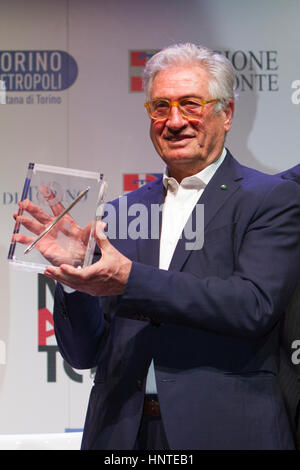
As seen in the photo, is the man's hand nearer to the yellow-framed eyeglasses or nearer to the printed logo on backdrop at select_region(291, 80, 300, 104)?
the yellow-framed eyeglasses

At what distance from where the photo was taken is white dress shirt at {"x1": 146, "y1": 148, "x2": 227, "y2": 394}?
5.05 ft

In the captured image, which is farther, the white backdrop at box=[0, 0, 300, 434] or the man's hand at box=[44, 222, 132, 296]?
the white backdrop at box=[0, 0, 300, 434]

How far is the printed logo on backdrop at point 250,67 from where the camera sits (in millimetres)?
2789

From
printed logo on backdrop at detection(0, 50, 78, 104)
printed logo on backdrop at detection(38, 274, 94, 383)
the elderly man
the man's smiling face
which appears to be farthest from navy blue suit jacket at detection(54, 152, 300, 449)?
printed logo on backdrop at detection(0, 50, 78, 104)

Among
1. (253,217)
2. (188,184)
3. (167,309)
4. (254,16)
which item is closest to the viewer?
(167,309)

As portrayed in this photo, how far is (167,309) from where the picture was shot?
1302mm

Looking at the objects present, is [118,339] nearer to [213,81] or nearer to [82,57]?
[213,81]

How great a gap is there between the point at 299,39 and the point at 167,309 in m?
1.99

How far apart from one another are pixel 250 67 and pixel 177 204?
146 cm

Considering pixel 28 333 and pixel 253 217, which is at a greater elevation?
pixel 253 217

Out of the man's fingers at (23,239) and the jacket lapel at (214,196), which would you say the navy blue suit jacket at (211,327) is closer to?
the jacket lapel at (214,196)

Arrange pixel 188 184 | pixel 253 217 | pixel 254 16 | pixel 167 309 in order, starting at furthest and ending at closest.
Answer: pixel 254 16
pixel 188 184
pixel 253 217
pixel 167 309

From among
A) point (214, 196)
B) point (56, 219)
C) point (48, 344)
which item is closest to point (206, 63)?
point (214, 196)
